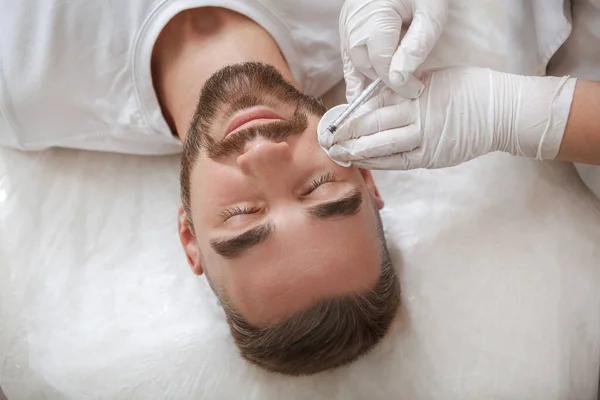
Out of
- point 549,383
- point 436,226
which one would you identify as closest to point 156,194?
point 436,226

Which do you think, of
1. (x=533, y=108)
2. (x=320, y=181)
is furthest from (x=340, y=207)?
(x=533, y=108)

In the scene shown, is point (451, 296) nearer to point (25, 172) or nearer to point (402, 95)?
point (402, 95)

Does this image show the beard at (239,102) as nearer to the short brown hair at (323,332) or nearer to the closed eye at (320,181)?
the closed eye at (320,181)

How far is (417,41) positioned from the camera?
42.1 inches

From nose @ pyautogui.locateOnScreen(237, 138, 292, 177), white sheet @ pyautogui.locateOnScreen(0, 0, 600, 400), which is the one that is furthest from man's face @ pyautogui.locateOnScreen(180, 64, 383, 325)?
white sheet @ pyautogui.locateOnScreen(0, 0, 600, 400)

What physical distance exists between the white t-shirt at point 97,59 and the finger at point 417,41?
0.32 meters

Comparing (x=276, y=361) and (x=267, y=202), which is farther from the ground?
(x=267, y=202)

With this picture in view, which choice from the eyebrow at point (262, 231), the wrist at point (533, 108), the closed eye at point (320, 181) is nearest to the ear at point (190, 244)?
the eyebrow at point (262, 231)

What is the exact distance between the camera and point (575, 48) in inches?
49.0

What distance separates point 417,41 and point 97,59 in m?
0.74

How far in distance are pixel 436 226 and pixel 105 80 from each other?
842 mm

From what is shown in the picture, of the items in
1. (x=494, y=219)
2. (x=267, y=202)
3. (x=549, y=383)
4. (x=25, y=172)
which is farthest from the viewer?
(x=25, y=172)

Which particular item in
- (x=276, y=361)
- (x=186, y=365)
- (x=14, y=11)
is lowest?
(x=186, y=365)

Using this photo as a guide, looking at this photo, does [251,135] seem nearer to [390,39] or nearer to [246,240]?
[246,240]
